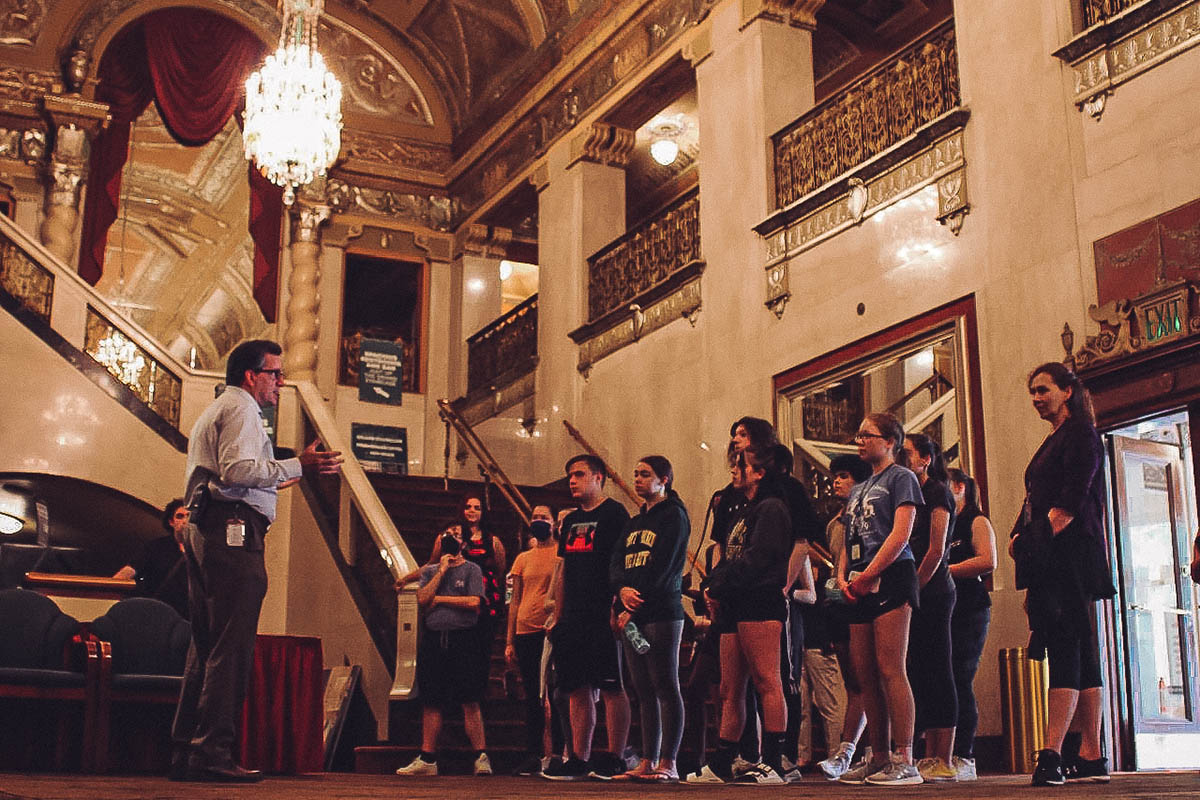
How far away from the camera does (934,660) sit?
15.1ft

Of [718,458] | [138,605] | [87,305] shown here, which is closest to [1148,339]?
[718,458]

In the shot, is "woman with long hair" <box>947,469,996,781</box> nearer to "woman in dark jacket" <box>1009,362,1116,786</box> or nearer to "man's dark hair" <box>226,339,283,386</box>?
"woman in dark jacket" <box>1009,362,1116,786</box>

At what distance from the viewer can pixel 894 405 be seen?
987cm

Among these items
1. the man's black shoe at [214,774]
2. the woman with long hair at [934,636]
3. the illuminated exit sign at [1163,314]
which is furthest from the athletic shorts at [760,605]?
the illuminated exit sign at [1163,314]

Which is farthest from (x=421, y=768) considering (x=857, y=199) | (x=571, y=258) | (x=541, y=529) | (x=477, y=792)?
(x=571, y=258)

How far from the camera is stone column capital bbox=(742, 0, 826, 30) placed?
1075cm

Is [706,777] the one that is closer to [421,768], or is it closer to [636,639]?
[636,639]

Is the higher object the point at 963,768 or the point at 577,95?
the point at 577,95

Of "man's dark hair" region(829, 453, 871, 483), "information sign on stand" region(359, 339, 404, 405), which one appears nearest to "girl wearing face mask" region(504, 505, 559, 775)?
"man's dark hair" region(829, 453, 871, 483)

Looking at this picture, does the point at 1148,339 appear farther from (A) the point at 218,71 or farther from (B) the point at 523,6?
(A) the point at 218,71

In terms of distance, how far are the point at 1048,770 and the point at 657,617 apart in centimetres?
145

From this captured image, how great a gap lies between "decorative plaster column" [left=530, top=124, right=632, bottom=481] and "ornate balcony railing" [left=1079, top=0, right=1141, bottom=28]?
623 cm

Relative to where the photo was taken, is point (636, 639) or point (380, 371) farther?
point (380, 371)

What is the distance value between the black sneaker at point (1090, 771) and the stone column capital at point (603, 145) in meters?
9.86
